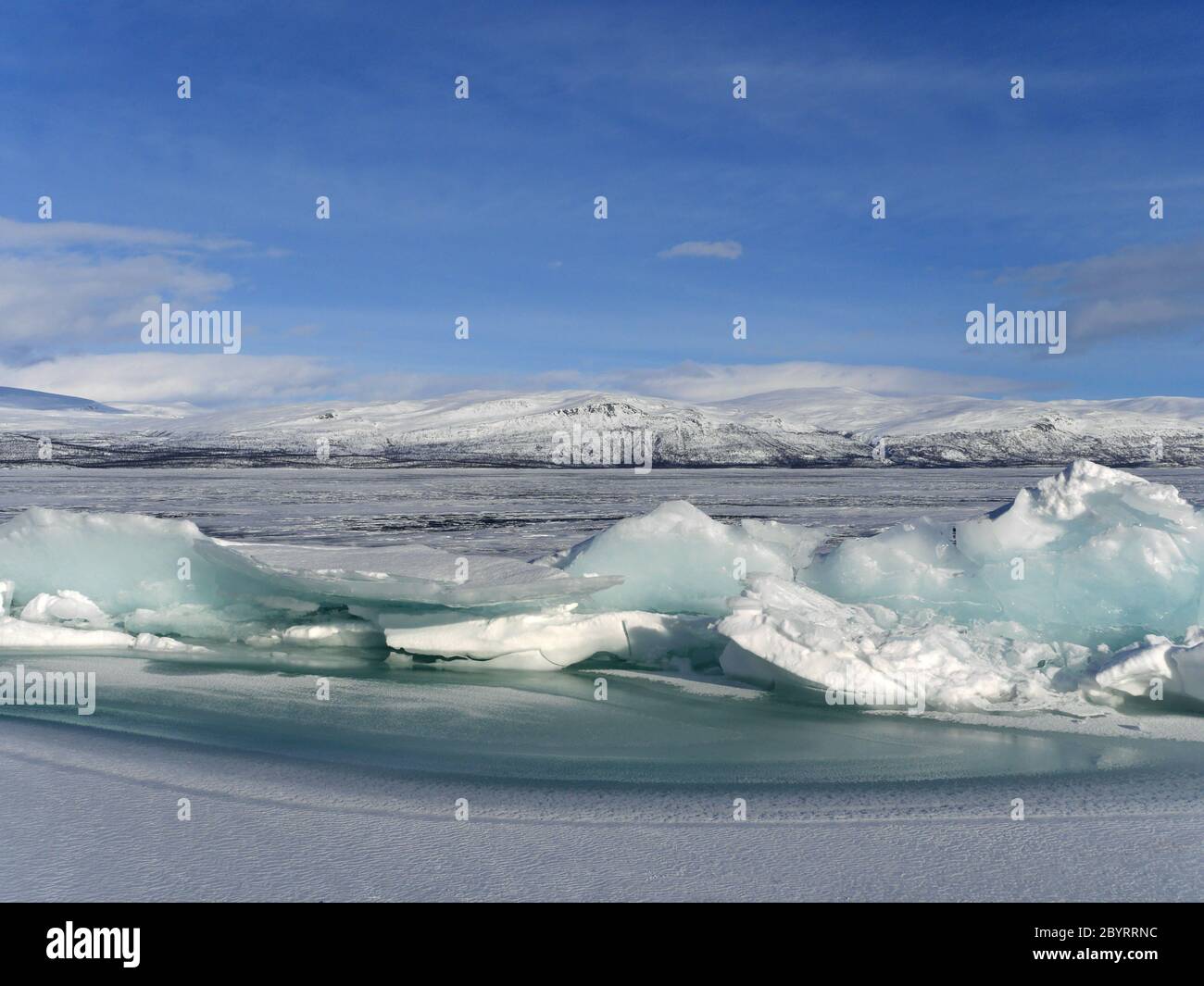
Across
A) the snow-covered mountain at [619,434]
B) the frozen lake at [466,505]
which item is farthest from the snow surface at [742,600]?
the snow-covered mountain at [619,434]

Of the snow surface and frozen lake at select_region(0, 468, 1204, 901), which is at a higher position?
the snow surface

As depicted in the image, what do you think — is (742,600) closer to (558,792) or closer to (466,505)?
(558,792)

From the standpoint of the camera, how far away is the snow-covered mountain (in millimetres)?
78188

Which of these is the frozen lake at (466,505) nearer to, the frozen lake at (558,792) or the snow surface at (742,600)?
the snow surface at (742,600)

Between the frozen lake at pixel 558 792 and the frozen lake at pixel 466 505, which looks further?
the frozen lake at pixel 466 505

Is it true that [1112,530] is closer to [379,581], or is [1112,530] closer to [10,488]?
[379,581]

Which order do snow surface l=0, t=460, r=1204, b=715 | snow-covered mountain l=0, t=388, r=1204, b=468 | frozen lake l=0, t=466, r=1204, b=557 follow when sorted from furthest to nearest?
snow-covered mountain l=0, t=388, r=1204, b=468, frozen lake l=0, t=466, r=1204, b=557, snow surface l=0, t=460, r=1204, b=715

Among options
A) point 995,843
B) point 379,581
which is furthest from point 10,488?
point 995,843

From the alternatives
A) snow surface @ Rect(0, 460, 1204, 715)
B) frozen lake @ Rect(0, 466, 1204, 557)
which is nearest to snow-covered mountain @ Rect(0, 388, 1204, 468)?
frozen lake @ Rect(0, 466, 1204, 557)

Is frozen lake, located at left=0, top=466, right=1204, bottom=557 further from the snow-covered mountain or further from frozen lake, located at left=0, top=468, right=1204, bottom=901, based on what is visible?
the snow-covered mountain

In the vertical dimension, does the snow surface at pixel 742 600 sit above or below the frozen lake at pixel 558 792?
above

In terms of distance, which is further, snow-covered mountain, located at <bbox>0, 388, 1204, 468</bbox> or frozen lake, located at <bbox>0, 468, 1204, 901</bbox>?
snow-covered mountain, located at <bbox>0, 388, 1204, 468</bbox>

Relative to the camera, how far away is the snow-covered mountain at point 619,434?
7819cm

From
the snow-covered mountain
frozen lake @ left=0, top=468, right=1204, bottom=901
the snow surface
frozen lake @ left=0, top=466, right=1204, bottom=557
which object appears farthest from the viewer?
the snow-covered mountain
